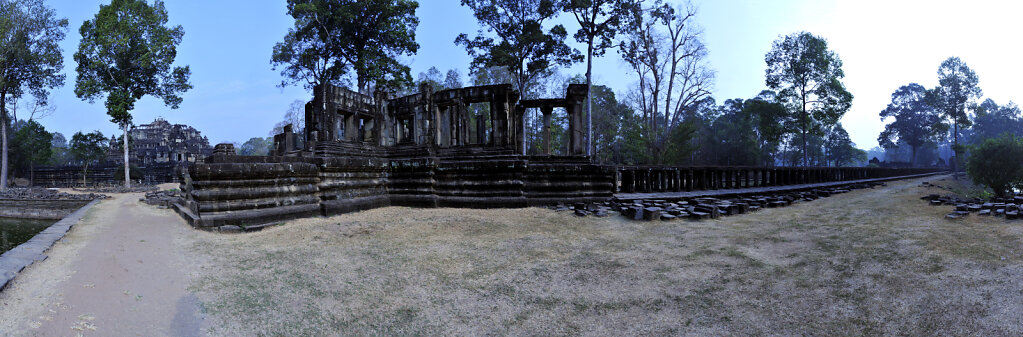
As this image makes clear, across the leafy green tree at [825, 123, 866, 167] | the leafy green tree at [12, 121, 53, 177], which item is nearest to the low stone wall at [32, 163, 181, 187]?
the leafy green tree at [12, 121, 53, 177]

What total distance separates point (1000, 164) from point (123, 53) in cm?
4299

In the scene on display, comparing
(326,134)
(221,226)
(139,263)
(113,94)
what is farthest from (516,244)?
(113,94)

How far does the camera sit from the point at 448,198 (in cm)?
904

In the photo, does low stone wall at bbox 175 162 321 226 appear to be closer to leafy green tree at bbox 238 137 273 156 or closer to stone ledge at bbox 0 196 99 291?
stone ledge at bbox 0 196 99 291

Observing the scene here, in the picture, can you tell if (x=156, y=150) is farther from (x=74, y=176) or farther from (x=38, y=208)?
(x=38, y=208)

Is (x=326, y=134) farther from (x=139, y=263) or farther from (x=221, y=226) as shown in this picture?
(x=139, y=263)

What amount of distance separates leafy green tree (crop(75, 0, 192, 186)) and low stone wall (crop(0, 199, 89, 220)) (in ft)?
29.0

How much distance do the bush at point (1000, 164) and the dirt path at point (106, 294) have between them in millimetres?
25924

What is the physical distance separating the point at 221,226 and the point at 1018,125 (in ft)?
283

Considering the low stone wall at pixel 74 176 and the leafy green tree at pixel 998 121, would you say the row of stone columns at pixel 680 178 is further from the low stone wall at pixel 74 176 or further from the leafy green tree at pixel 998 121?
the leafy green tree at pixel 998 121

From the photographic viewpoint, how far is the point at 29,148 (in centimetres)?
3092

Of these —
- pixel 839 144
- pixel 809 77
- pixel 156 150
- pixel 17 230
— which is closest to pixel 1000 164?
pixel 809 77

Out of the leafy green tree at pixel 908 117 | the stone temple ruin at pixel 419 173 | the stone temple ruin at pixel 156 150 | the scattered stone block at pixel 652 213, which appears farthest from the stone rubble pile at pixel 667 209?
the leafy green tree at pixel 908 117

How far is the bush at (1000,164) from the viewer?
16.0 metres
